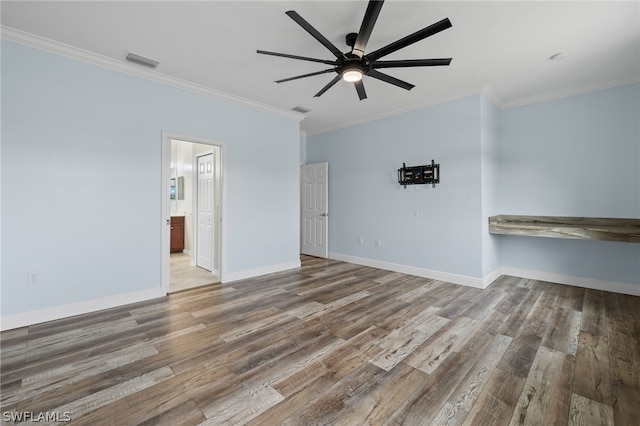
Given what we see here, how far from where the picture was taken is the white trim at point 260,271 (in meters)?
4.42

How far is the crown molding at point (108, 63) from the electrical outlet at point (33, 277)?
230 centimetres

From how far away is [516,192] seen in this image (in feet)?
Result: 15.2

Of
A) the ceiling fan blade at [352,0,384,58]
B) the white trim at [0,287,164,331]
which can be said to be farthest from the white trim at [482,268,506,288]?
the white trim at [0,287,164,331]

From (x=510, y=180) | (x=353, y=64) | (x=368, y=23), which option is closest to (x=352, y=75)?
(x=353, y=64)

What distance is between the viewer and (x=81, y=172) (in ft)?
10.3

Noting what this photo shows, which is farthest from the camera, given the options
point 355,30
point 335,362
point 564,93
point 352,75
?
point 564,93

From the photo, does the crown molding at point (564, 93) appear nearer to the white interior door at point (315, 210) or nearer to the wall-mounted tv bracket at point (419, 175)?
the wall-mounted tv bracket at point (419, 175)

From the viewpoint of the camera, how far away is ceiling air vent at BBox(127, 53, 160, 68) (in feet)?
10.4

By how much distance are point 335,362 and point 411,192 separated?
337 centimetres

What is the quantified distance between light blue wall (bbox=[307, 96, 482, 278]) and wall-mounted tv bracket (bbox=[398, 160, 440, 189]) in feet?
0.29

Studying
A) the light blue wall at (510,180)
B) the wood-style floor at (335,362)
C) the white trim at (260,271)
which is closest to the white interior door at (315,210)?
the white trim at (260,271)

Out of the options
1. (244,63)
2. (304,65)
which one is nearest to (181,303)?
(244,63)

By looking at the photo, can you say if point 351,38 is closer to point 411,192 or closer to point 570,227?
point 411,192

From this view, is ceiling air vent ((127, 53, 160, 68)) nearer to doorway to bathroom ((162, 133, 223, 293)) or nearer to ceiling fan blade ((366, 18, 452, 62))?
doorway to bathroom ((162, 133, 223, 293))
